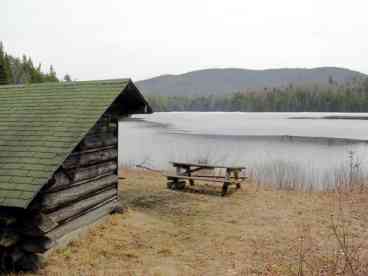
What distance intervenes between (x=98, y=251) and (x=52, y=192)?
1.70 meters

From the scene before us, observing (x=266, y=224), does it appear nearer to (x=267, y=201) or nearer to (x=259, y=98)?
(x=267, y=201)

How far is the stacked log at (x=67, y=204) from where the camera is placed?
7.02 meters

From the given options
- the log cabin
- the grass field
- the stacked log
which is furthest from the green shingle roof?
the grass field

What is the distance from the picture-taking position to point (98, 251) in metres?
8.05

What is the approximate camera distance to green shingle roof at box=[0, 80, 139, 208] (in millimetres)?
6953

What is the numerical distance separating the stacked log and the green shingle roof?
1.60 feet

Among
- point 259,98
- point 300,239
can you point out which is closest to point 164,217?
point 300,239

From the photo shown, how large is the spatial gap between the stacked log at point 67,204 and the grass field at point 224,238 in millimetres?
445

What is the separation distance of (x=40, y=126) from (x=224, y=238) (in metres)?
5.31

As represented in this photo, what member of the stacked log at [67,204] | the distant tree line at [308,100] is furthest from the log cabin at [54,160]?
the distant tree line at [308,100]

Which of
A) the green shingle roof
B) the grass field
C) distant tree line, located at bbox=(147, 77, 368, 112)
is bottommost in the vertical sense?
the grass field

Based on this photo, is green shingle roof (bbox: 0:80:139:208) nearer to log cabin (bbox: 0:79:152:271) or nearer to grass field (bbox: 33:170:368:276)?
log cabin (bbox: 0:79:152:271)

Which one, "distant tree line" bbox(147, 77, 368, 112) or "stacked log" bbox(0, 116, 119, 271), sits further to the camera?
"distant tree line" bbox(147, 77, 368, 112)

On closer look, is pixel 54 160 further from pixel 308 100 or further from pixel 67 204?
pixel 308 100
